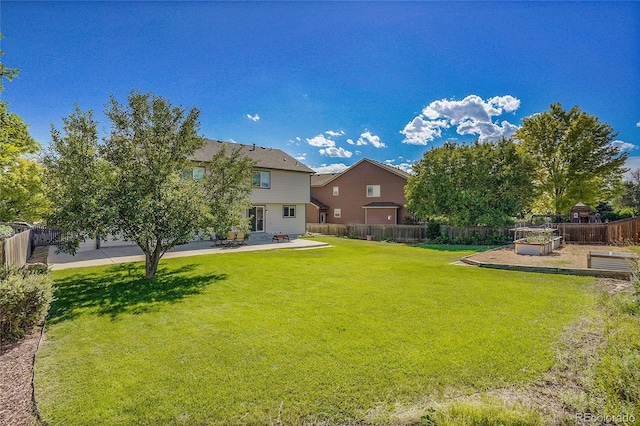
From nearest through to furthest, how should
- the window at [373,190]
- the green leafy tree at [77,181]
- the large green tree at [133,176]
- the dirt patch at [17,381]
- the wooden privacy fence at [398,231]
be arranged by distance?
the dirt patch at [17,381], the green leafy tree at [77,181], the large green tree at [133,176], the wooden privacy fence at [398,231], the window at [373,190]

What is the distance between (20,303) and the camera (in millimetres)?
5684

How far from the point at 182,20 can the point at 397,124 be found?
16748 millimetres

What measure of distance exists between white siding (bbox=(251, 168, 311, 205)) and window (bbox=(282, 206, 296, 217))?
0.47 m

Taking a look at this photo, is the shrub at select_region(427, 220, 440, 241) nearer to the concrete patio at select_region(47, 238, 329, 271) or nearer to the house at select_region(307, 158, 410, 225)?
the house at select_region(307, 158, 410, 225)

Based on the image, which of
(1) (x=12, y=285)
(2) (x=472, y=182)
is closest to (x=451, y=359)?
(1) (x=12, y=285)

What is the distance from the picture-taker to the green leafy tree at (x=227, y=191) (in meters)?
10.8

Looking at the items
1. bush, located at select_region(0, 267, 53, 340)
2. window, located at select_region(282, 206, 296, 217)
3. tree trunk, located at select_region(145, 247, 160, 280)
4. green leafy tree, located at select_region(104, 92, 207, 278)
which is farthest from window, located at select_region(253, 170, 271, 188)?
bush, located at select_region(0, 267, 53, 340)

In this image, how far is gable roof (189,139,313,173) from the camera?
2335cm

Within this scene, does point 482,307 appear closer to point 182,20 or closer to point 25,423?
point 25,423

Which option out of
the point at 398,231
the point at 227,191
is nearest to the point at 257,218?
the point at 398,231

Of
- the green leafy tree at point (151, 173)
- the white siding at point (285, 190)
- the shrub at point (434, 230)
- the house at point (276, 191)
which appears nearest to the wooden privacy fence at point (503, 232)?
the shrub at point (434, 230)

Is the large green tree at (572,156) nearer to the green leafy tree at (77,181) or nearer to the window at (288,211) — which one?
the window at (288,211)

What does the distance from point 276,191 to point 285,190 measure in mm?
912

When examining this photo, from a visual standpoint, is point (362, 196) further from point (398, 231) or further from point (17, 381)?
point (17, 381)
